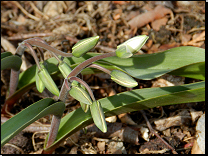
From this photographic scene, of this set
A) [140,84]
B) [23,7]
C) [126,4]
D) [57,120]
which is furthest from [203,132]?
[23,7]

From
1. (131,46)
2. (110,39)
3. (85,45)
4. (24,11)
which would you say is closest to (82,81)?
(85,45)

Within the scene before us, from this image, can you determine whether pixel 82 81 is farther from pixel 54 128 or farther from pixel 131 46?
pixel 54 128

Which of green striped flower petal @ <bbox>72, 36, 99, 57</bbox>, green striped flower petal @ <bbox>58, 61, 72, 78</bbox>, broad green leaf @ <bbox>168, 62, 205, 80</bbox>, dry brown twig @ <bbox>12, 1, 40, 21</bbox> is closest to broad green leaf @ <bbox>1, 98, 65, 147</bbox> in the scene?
green striped flower petal @ <bbox>58, 61, 72, 78</bbox>

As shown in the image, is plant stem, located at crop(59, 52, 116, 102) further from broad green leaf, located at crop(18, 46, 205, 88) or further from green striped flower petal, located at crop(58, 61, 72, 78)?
broad green leaf, located at crop(18, 46, 205, 88)

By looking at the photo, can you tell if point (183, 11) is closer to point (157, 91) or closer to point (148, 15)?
point (148, 15)

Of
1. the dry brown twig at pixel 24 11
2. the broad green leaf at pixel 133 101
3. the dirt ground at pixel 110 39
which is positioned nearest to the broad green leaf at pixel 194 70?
the broad green leaf at pixel 133 101

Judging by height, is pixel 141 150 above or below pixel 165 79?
Result: below
